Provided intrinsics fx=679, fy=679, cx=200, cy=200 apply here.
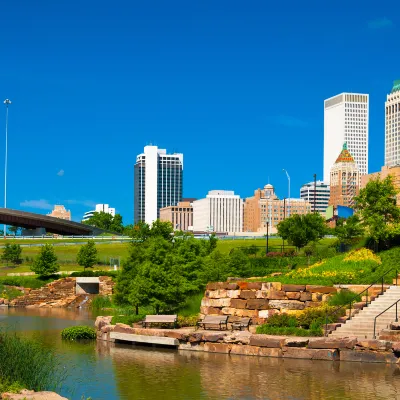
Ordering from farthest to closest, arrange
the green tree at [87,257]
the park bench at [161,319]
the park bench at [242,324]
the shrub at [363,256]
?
the green tree at [87,257] → the shrub at [363,256] → the park bench at [161,319] → the park bench at [242,324]

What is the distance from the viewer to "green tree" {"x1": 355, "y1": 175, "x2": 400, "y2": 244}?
3659 centimetres

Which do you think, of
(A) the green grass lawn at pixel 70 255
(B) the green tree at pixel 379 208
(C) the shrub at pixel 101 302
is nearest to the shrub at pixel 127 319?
(B) the green tree at pixel 379 208

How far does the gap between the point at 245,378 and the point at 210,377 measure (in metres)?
1.19

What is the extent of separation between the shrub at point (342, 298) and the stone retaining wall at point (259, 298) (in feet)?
1.23

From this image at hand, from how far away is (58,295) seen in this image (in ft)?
203

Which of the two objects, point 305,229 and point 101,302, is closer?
point 305,229

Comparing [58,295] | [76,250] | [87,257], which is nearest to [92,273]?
[58,295]

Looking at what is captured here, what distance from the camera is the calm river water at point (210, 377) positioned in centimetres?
2025

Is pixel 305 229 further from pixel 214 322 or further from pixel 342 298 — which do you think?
pixel 214 322

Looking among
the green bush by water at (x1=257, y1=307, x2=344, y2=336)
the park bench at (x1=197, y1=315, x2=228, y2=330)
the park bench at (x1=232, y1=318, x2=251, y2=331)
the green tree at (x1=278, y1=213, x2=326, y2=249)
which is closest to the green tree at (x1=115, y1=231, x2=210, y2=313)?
the park bench at (x1=197, y1=315, x2=228, y2=330)

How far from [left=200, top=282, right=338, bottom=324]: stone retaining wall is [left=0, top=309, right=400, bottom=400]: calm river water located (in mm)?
3970

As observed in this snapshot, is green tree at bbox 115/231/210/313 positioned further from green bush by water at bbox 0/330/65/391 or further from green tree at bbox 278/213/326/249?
green bush by water at bbox 0/330/65/391

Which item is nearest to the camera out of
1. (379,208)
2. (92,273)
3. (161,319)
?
(161,319)

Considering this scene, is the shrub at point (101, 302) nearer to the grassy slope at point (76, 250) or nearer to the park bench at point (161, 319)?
the grassy slope at point (76, 250)
